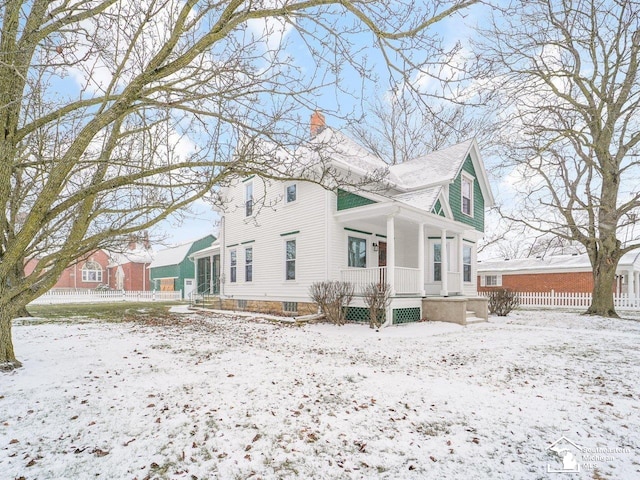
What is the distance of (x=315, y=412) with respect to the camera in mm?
3975

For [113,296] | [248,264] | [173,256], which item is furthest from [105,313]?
[173,256]

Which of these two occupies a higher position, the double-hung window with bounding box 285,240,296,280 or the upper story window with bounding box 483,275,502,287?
the double-hung window with bounding box 285,240,296,280

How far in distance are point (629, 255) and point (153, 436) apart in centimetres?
2954

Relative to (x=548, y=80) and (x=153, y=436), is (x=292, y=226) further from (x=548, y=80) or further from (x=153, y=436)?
(x=548, y=80)

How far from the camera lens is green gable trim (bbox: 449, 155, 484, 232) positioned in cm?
1541

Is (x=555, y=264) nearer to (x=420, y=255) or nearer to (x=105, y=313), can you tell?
(x=420, y=255)

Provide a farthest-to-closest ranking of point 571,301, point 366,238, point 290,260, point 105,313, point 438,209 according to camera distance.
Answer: point 571,301
point 105,313
point 290,260
point 366,238
point 438,209

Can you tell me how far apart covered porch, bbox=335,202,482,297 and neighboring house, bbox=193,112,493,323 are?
0.04 meters

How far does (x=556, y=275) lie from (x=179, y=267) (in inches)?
1163

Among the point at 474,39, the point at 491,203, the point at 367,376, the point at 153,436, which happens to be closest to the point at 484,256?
the point at 491,203

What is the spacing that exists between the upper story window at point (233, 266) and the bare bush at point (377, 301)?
8.15m

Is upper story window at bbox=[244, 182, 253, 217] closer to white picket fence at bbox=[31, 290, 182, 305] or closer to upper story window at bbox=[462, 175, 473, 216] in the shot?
upper story window at bbox=[462, 175, 473, 216]
